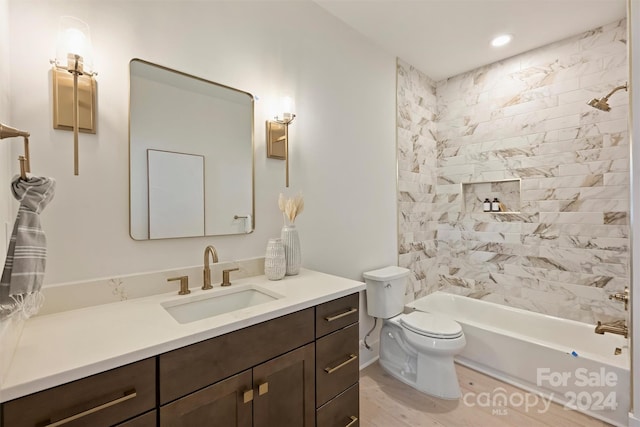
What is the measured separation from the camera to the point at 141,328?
37.2 inches

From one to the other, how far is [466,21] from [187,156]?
232 cm

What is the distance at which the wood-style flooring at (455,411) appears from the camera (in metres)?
1.76

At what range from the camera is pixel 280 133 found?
1792 millimetres

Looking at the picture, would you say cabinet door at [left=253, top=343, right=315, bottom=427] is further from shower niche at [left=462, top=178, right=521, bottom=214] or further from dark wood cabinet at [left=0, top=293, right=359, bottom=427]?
shower niche at [left=462, top=178, right=521, bottom=214]

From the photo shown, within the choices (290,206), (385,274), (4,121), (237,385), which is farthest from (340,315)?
(4,121)

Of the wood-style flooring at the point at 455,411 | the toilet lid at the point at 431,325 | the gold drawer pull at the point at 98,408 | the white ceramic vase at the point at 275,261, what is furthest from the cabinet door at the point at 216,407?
the toilet lid at the point at 431,325

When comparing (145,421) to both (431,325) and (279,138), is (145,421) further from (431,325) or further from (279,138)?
(431,325)

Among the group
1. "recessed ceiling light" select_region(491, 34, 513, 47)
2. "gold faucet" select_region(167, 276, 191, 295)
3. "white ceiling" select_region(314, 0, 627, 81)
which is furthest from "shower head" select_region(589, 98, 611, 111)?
"gold faucet" select_region(167, 276, 191, 295)

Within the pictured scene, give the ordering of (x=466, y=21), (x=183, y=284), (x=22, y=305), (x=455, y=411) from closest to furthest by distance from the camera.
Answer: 1. (x=22, y=305)
2. (x=183, y=284)
3. (x=455, y=411)
4. (x=466, y=21)

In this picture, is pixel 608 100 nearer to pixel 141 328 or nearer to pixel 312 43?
pixel 312 43

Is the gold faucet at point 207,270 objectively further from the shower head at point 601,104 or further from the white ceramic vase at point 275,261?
the shower head at point 601,104

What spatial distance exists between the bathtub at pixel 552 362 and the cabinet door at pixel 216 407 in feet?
5.62

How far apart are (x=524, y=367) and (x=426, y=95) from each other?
270 cm

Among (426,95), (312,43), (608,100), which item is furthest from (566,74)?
(312,43)
